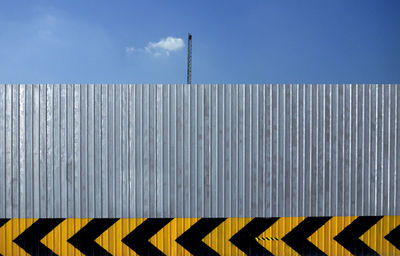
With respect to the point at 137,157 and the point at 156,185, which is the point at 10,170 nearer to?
the point at 137,157

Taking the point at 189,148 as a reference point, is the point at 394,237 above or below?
below

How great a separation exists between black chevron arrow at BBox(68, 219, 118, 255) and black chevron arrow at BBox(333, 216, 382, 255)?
380cm

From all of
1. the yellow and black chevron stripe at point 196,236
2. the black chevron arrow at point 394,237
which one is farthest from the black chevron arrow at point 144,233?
the black chevron arrow at point 394,237

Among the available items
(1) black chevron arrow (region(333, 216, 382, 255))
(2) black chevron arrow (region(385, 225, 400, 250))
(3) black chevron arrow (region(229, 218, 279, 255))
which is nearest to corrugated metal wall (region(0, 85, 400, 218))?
(3) black chevron arrow (region(229, 218, 279, 255))

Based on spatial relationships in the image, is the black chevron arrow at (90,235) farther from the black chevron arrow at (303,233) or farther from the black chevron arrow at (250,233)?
the black chevron arrow at (303,233)

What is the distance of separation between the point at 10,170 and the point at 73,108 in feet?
4.65

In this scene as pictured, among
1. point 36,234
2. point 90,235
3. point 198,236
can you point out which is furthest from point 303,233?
point 36,234

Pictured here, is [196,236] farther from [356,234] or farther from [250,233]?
[356,234]

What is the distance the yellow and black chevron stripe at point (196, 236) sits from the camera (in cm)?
467

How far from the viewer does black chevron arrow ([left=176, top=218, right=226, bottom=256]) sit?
472 centimetres

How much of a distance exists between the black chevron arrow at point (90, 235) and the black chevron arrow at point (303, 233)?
114 inches

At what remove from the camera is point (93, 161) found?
4605 mm

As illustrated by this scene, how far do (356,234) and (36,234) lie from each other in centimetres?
529

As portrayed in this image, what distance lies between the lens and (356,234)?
484 cm
